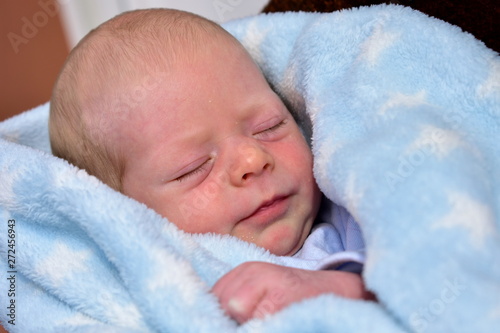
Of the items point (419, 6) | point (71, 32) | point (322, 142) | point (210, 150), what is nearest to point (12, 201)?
point (210, 150)

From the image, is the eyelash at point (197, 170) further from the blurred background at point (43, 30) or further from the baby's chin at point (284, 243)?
the blurred background at point (43, 30)

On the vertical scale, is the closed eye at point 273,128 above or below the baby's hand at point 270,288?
above

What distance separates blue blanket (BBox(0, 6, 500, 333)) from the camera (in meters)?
0.66

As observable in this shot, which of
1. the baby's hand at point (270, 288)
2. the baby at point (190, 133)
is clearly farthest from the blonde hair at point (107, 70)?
the baby's hand at point (270, 288)

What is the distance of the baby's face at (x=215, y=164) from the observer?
922 mm

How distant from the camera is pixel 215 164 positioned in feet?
3.09

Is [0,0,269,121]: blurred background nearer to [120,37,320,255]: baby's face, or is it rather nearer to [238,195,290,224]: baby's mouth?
[120,37,320,255]: baby's face

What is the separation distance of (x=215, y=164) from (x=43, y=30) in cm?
159

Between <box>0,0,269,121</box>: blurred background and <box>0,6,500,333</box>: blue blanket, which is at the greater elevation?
<box>0,6,500,333</box>: blue blanket

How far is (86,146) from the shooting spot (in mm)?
1034

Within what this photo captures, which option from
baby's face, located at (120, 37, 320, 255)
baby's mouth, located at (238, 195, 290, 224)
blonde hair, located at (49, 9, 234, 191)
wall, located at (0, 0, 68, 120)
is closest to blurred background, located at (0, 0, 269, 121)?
wall, located at (0, 0, 68, 120)

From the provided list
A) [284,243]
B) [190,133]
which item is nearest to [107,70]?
[190,133]

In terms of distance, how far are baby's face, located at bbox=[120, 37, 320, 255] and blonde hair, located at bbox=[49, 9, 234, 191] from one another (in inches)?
1.7

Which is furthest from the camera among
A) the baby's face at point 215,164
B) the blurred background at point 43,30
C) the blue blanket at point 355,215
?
the blurred background at point 43,30
